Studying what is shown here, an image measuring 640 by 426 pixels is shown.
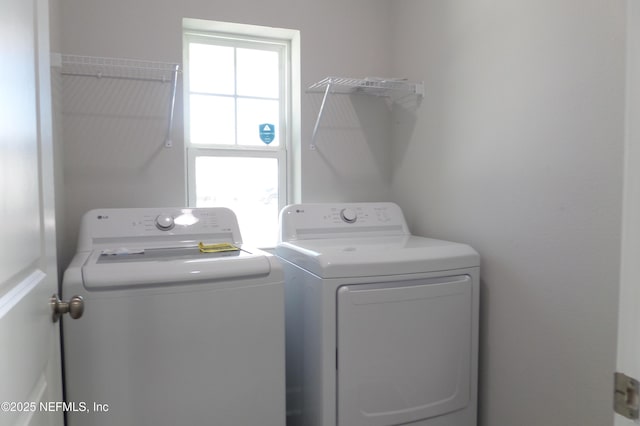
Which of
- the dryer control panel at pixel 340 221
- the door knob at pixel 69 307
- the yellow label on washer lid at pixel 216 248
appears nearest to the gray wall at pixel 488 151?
the dryer control panel at pixel 340 221

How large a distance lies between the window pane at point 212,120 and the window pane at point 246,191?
0.36 ft

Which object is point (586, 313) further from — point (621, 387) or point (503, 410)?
point (621, 387)

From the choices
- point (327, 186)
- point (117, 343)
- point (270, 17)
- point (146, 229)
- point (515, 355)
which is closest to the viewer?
point (117, 343)

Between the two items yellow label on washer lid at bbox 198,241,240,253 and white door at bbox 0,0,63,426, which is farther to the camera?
yellow label on washer lid at bbox 198,241,240,253

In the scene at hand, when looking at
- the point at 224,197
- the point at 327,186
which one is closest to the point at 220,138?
the point at 224,197

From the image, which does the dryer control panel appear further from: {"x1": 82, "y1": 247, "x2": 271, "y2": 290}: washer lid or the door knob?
the door knob

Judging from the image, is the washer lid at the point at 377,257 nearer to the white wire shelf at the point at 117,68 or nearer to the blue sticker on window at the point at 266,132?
the blue sticker on window at the point at 266,132

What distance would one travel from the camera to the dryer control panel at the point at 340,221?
1992 millimetres

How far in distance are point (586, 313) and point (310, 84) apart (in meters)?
1.63

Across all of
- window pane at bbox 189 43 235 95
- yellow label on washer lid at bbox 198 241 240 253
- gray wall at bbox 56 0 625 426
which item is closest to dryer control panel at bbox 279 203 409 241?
gray wall at bbox 56 0 625 426

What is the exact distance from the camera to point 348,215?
6.84 ft

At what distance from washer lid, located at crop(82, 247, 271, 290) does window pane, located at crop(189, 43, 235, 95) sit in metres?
1.07

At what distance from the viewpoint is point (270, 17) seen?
2145mm

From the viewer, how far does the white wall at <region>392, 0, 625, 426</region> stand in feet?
4.02
